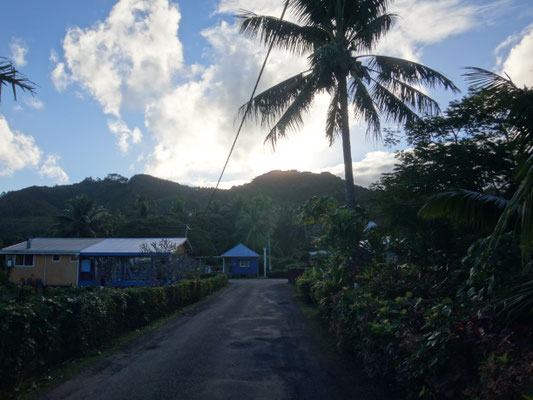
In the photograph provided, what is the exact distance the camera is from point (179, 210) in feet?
218

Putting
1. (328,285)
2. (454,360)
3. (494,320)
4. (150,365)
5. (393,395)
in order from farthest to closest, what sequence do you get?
(328,285)
(150,365)
(393,395)
(494,320)
(454,360)

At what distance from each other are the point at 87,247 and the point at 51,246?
2975mm

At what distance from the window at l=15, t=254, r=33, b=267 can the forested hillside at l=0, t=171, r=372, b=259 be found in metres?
12.9

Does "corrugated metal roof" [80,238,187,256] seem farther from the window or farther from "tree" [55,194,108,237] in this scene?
"tree" [55,194,108,237]

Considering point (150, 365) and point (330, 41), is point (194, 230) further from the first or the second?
point (150, 365)

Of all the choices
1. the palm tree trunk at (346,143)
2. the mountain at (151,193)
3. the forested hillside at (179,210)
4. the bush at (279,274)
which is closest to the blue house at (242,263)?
the bush at (279,274)

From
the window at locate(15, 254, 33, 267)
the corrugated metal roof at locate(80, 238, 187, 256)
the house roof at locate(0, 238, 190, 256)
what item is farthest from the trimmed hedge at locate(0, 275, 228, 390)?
the window at locate(15, 254, 33, 267)

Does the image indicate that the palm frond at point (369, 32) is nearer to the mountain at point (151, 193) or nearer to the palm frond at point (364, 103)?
the palm frond at point (364, 103)

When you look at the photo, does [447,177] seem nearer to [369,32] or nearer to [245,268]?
[369,32]

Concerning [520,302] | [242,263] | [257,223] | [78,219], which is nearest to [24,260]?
[78,219]

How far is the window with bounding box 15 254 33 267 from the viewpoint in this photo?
32.4 meters

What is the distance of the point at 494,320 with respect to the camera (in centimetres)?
442

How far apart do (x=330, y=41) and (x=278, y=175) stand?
3332 inches

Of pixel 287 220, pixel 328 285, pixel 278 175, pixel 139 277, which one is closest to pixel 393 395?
pixel 328 285
